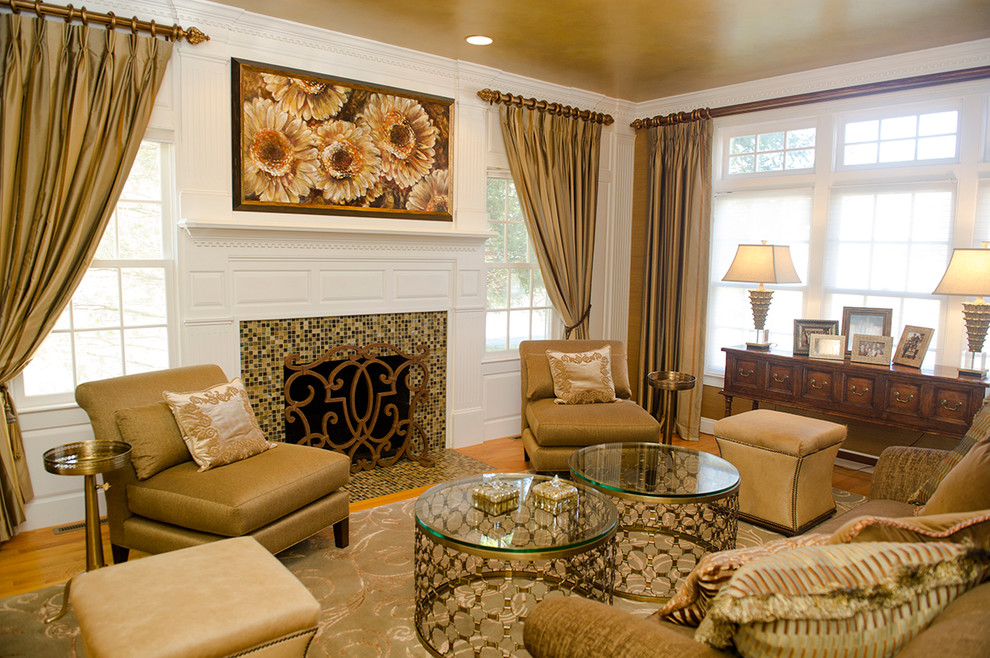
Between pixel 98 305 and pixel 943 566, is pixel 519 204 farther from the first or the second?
pixel 943 566

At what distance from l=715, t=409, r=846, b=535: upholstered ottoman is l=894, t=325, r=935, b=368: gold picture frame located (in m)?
0.81

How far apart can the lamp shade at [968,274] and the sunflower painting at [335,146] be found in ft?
10.1

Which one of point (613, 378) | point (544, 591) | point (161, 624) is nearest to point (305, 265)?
point (613, 378)

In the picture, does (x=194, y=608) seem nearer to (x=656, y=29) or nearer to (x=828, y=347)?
(x=656, y=29)

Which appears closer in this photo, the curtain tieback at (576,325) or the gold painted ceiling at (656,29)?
the gold painted ceiling at (656,29)

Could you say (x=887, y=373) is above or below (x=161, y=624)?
above

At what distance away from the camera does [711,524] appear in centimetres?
290

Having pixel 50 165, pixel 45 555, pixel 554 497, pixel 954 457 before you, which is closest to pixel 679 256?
pixel 954 457

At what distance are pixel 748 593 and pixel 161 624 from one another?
1.44 m

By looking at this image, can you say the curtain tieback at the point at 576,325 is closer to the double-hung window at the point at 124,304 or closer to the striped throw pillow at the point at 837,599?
the double-hung window at the point at 124,304

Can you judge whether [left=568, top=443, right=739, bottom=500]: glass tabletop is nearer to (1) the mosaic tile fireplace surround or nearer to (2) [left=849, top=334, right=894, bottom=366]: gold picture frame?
(2) [left=849, top=334, right=894, bottom=366]: gold picture frame

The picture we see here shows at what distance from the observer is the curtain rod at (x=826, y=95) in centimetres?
400

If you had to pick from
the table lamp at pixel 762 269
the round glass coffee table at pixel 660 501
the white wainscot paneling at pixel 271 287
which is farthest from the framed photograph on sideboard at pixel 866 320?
the white wainscot paneling at pixel 271 287

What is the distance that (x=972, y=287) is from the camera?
3.67 meters
